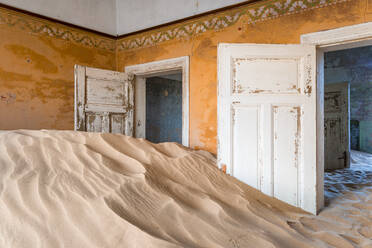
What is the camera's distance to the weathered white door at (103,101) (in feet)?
14.1

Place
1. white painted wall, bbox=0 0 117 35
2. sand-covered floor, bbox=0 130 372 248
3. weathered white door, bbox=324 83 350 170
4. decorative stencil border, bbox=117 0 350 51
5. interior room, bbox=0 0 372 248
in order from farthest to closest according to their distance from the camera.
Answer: weathered white door, bbox=324 83 350 170, white painted wall, bbox=0 0 117 35, decorative stencil border, bbox=117 0 350 51, interior room, bbox=0 0 372 248, sand-covered floor, bbox=0 130 372 248

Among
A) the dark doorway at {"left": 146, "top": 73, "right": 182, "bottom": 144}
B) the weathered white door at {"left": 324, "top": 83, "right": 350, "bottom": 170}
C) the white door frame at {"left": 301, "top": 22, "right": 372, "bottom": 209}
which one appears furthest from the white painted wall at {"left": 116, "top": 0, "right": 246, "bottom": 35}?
the weathered white door at {"left": 324, "top": 83, "right": 350, "bottom": 170}

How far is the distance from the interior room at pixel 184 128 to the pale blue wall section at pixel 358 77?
1486 mm

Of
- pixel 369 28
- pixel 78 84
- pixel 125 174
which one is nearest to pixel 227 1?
pixel 369 28

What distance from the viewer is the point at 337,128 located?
564 cm

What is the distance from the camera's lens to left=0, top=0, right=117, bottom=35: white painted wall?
13.8 ft

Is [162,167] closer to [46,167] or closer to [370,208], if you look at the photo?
[46,167]

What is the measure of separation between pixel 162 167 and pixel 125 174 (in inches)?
19.3

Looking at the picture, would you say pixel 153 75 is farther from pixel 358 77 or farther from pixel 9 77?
pixel 358 77

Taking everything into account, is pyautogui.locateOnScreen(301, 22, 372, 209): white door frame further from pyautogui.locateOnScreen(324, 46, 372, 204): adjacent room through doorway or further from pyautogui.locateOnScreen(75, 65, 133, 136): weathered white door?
pyautogui.locateOnScreen(75, 65, 133, 136): weathered white door

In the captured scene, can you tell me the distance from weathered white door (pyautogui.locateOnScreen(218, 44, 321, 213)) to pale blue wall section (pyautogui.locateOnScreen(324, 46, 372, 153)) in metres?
4.90

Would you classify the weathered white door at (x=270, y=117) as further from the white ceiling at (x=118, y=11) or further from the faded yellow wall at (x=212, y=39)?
the white ceiling at (x=118, y=11)

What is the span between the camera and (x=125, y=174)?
198 centimetres

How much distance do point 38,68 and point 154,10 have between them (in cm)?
234
